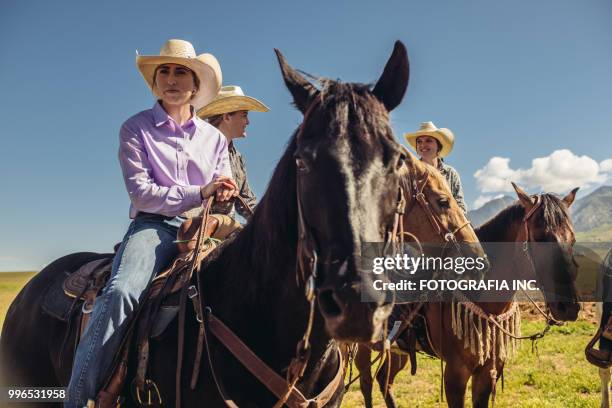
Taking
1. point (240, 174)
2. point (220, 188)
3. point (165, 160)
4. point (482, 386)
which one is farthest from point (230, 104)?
point (482, 386)

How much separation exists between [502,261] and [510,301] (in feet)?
1.85

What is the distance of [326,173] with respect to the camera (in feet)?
6.03

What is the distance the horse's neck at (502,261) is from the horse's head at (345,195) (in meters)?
3.79

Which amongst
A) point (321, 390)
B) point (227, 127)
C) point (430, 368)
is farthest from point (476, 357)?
point (430, 368)

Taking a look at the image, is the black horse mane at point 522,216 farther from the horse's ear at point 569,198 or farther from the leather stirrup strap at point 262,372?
the leather stirrup strap at point 262,372

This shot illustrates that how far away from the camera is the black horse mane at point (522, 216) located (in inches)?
203

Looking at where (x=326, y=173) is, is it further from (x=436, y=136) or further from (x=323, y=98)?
(x=436, y=136)

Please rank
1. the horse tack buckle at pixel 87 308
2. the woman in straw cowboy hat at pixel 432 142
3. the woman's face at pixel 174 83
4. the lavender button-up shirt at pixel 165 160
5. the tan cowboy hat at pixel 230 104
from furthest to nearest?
1. the woman in straw cowboy hat at pixel 432 142
2. the tan cowboy hat at pixel 230 104
3. the woman's face at pixel 174 83
4. the horse tack buckle at pixel 87 308
5. the lavender button-up shirt at pixel 165 160

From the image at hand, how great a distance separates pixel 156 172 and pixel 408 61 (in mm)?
2013

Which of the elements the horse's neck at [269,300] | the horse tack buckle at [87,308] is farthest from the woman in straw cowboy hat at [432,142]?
the horse tack buckle at [87,308]

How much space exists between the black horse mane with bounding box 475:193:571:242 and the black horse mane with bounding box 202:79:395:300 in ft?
13.3

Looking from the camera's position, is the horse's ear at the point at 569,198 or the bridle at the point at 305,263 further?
the horse's ear at the point at 569,198

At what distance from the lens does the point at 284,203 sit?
2277 mm

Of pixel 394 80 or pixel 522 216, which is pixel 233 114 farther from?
pixel 522 216
